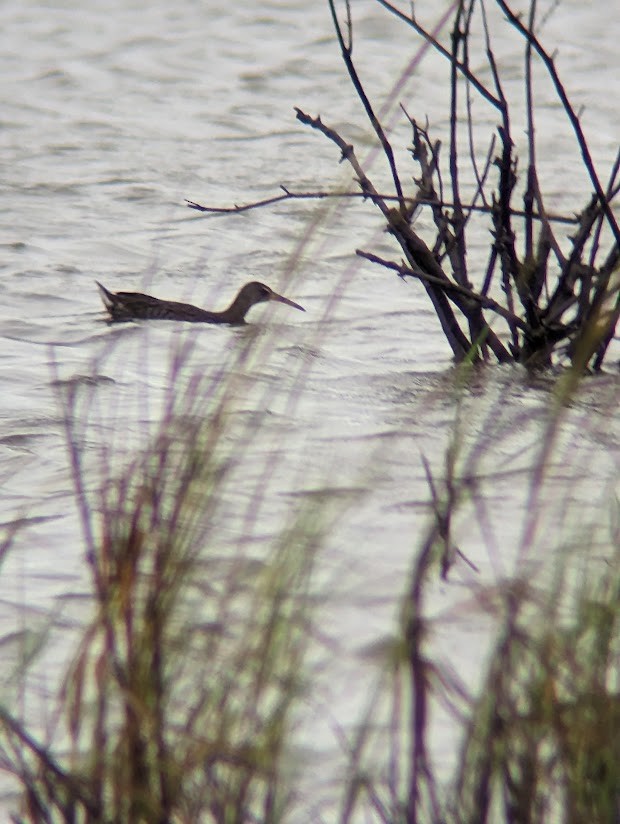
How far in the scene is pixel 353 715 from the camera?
2688 millimetres

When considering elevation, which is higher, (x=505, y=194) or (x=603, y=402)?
(x=505, y=194)

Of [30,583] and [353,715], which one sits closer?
[353,715]

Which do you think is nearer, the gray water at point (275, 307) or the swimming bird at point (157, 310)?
the gray water at point (275, 307)

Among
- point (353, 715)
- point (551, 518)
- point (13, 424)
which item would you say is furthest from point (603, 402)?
point (353, 715)

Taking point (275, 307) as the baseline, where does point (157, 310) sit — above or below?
below

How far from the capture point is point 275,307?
4.20 meters

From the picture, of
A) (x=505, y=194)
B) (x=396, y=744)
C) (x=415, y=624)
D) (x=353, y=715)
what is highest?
(x=505, y=194)

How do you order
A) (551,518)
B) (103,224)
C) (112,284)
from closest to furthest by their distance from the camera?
1. (551,518)
2. (112,284)
3. (103,224)

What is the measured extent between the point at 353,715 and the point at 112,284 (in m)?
3.66

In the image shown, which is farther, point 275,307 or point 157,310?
point 157,310

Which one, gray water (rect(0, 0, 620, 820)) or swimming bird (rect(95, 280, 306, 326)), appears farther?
swimming bird (rect(95, 280, 306, 326))

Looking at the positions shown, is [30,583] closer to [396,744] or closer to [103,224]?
[396,744]

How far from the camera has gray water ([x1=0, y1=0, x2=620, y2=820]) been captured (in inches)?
127

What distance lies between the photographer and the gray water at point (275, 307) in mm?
3238
